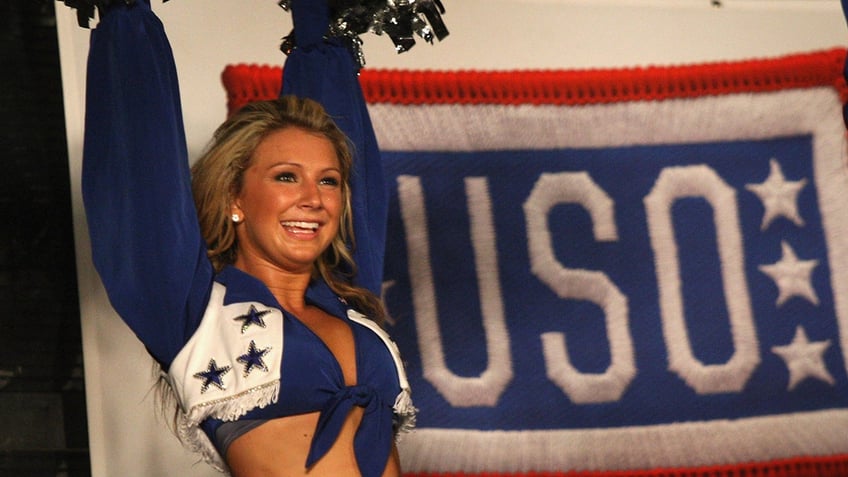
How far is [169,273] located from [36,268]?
499 millimetres

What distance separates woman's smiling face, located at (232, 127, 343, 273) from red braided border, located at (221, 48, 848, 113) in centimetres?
50

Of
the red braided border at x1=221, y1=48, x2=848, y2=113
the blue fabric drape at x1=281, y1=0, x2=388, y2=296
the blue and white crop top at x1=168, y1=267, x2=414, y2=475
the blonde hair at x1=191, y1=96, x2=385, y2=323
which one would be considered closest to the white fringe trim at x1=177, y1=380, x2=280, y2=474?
the blue and white crop top at x1=168, y1=267, x2=414, y2=475

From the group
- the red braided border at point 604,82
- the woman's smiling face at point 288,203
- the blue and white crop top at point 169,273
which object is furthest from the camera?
the red braided border at point 604,82

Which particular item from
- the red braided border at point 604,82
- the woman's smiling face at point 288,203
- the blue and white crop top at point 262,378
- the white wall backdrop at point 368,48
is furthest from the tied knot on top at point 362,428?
the red braided border at point 604,82

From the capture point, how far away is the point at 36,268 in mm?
2018

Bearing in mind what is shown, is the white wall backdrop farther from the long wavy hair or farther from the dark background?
the long wavy hair

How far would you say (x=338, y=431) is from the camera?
5.38 feet

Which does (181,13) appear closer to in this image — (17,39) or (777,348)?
(17,39)

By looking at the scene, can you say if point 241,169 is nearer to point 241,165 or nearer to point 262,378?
point 241,165

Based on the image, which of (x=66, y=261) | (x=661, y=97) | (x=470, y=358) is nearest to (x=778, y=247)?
(x=661, y=97)

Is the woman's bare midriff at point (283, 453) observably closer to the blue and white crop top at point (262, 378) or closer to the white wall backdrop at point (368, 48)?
the blue and white crop top at point (262, 378)

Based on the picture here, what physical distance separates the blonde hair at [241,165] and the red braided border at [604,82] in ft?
1.40

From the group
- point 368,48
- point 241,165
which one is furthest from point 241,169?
point 368,48

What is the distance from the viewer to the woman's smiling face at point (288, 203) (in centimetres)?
174
